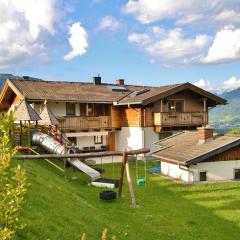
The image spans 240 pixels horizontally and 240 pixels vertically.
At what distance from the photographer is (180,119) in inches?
1321

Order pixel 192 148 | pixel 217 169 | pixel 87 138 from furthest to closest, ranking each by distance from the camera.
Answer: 1. pixel 87 138
2. pixel 192 148
3. pixel 217 169

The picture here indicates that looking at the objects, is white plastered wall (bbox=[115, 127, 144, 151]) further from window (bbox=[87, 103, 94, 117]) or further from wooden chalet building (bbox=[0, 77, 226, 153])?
window (bbox=[87, 103, 94, 117])

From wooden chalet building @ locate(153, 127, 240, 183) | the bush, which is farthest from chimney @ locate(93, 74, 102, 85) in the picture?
the bush

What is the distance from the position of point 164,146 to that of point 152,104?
657cm

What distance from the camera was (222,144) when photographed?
2300 centimetres

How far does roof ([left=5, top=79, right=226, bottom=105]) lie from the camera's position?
31.6m

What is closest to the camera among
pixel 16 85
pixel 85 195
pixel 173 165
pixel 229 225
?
pixel 229 225

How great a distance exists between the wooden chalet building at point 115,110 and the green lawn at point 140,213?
36.8 feet

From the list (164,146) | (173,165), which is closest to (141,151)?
(173,165)

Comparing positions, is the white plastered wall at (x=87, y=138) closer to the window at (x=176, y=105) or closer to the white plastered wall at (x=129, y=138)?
the white plastered wall at (x=129, y=138)

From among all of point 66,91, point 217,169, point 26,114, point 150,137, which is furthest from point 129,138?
point 217,169

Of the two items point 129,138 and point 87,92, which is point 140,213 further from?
point 87,92

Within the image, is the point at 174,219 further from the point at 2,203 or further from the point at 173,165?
the point at 2,203

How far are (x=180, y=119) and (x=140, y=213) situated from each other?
1842cm
